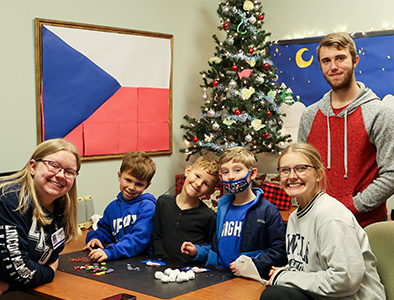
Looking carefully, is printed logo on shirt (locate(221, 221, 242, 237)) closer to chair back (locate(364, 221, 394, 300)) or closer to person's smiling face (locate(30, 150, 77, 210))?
chair back (locate(364, 221, 394, 300))

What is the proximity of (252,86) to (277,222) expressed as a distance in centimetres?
222

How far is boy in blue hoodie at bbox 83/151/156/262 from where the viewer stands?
10.1ft

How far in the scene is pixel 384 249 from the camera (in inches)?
89.9

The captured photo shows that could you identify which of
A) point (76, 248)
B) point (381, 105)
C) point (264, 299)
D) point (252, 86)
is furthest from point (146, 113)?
point (264, 299)

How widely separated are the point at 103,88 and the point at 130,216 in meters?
1.71

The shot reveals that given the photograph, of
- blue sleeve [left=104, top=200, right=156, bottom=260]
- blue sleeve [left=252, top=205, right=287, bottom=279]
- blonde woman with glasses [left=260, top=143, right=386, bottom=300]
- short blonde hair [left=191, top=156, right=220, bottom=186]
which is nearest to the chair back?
blonde woman with glasses [left=260, top=143, right=386, bottom=300]

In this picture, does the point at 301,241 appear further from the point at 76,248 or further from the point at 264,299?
the point at 76,248

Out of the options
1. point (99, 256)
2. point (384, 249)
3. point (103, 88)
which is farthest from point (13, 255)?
point (103, 88)

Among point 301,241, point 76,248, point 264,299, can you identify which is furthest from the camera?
point 76,248

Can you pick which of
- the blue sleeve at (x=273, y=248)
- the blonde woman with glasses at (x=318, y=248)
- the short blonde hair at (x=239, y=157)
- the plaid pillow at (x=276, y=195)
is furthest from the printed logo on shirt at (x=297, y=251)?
the plaid pillow at (x=276, y=195)

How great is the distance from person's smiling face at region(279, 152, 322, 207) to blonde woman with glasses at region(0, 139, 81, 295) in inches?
39.5

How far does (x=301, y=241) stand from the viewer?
230 centimetres

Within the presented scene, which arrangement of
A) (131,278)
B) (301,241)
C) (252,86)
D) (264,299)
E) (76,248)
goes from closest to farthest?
(264,299)
(301,241)
(131,278)
(76,248)
(252,86)

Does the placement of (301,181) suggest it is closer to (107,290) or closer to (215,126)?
(107,290)
